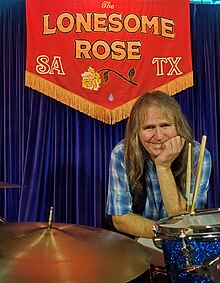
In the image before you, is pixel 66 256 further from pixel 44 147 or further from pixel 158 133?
pixel 44 147

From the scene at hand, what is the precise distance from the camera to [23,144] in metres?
2.29

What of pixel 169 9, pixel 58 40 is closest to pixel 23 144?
pixel 58 40

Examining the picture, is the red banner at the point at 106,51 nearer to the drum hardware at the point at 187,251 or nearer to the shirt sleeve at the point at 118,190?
the shirt sleeve at the point at 118,190

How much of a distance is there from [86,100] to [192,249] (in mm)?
1619

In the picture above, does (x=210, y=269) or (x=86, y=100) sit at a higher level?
(x=86, y=100)

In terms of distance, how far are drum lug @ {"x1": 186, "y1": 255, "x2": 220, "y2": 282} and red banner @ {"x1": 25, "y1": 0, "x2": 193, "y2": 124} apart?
1606mm

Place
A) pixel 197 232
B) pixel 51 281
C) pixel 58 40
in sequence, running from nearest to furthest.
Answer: pixel 51 281 < pixel 197 232 < pixel 58 40

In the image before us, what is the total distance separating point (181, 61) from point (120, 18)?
0.43 m

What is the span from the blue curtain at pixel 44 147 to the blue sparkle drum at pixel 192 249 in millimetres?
1547

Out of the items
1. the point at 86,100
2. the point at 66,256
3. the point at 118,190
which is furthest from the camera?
the point at 86,100

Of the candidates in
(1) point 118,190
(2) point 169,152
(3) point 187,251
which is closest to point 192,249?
(3) point 187,251

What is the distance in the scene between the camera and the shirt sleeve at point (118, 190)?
131cm

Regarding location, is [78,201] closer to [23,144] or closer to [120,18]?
[23,144]

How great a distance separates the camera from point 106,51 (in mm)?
2256
